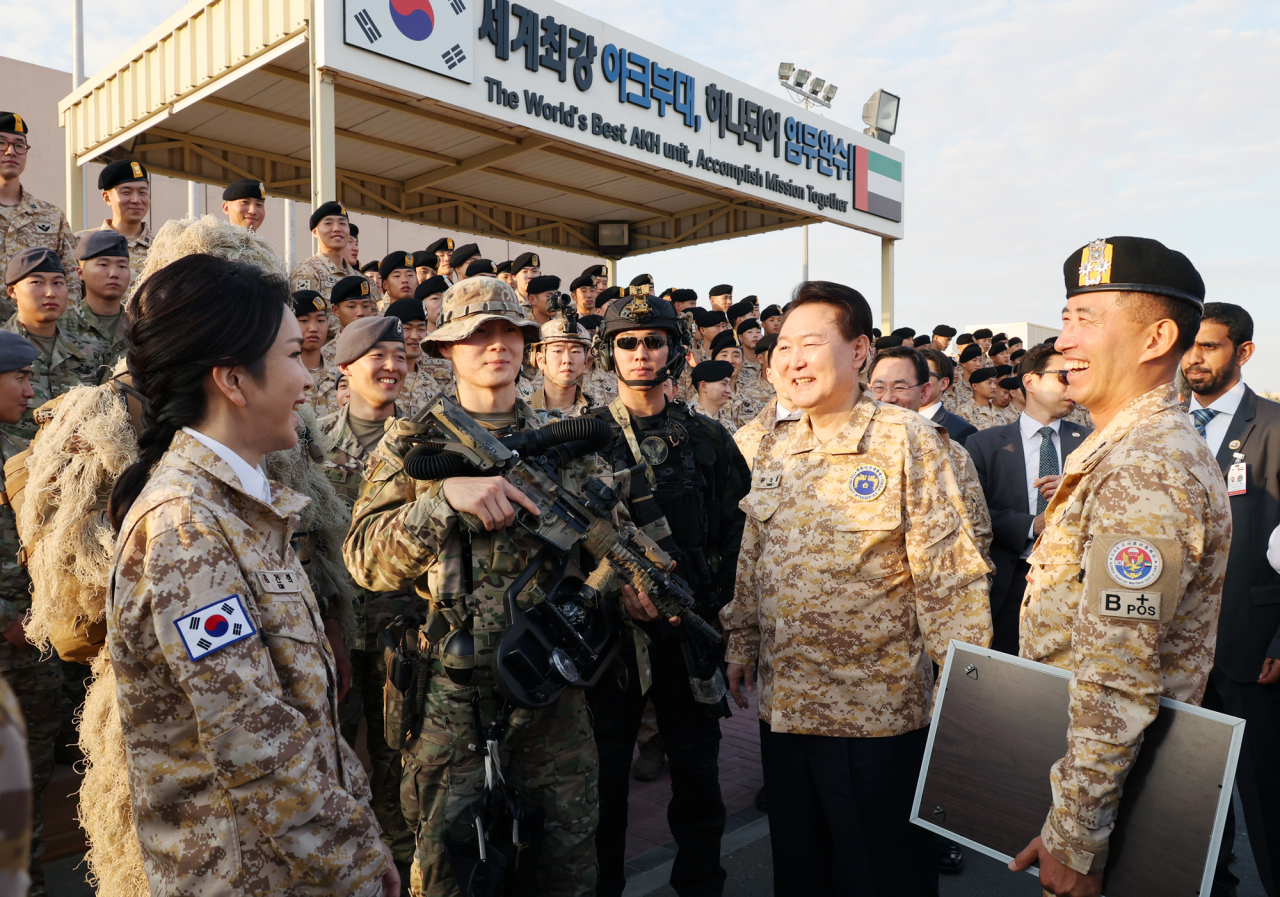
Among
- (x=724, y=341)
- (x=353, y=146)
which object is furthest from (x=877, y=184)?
(x=353, y=146)

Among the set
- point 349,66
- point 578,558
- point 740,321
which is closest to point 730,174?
point 740,321

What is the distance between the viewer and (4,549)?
303cm

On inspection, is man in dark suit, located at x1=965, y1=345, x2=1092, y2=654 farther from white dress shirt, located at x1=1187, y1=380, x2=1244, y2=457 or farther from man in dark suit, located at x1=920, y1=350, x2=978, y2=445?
white dress shirt, located at x1=1187, y1=380, x2=1244, y2=457

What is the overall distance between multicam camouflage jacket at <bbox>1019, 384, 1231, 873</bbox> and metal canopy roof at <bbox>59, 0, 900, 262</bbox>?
25.1ft

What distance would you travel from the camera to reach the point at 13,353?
3.09 m

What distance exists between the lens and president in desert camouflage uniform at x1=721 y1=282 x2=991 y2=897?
2623 mm

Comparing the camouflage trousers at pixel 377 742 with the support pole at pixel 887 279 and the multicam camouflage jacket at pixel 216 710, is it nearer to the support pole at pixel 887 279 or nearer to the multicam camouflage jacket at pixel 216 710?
the multicam camouflage jacket at pixel 216 710

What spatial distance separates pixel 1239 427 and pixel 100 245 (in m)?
6.27

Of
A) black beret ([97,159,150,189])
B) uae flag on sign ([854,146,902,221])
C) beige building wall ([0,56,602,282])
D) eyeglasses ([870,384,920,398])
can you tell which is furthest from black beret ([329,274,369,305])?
uae flag on sign ([854,146,902,221])

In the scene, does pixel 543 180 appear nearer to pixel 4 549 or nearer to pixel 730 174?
pixel 730 174

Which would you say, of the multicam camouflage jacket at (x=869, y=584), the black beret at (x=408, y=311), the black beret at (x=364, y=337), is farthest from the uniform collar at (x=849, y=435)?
the black beret at (x=408, y=311)

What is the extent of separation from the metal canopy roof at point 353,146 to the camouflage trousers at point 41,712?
5.73m

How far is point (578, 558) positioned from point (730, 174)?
10.4 metres

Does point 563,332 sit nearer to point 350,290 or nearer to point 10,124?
point 350,290
